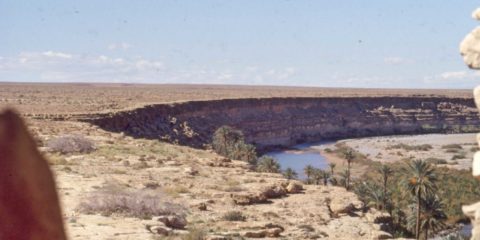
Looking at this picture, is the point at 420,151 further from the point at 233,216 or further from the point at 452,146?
the point at 233,216

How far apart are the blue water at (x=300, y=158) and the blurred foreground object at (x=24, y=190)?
62085 millimetres

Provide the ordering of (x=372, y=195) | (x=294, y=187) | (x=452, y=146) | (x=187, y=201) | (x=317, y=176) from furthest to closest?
(x=452, y=146), (x=317, y=176), (x=372, y=195), (x=294, y=187), (x=187, y=201)

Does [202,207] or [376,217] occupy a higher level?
[202,207]

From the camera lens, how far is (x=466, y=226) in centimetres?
4594

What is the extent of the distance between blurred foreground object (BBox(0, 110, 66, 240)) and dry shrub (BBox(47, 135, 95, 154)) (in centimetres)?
2935

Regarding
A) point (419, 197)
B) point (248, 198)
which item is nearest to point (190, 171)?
point (248, 198)

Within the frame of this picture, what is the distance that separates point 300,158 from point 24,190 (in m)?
81.3

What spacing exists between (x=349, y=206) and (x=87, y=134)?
21.0 m

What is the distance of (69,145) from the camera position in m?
31.5

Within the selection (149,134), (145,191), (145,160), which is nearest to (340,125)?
(149,134)

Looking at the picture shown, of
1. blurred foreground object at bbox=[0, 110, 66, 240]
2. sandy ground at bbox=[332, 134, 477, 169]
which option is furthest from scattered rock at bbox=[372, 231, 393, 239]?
sandy ground at bbox=[332, 134, 477, 169]

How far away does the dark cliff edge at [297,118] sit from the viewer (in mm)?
68938

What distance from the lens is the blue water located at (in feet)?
244

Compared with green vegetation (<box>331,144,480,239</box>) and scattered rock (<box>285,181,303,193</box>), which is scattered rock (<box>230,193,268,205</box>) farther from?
green vegetation (<box>331,144,480,239</box>)
